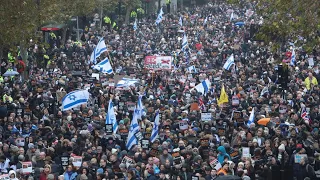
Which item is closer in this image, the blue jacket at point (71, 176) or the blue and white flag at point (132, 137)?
the blue jacket at point (71, 176)

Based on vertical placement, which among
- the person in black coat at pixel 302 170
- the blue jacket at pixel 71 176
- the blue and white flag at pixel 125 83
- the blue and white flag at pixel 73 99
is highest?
the blue and white flag at pixel 73 99

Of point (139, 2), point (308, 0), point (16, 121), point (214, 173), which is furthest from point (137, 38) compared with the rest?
point (214, 173)

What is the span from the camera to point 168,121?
2428cm

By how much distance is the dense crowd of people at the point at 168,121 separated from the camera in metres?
19.8

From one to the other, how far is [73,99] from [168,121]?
3.09 meters

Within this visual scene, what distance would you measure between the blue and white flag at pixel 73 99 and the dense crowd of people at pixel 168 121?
33 cm

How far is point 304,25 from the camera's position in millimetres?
22406

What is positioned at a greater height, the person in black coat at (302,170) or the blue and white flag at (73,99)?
the blue and white flag at (73,99)

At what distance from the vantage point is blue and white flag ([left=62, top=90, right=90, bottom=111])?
25.4 meters

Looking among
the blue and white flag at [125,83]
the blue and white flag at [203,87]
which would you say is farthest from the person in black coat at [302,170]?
the blue and white flag at [125,83]

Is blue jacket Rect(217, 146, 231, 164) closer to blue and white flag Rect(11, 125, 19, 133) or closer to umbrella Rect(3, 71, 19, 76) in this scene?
blue and white flag Rect(11, 125, 19, 133)

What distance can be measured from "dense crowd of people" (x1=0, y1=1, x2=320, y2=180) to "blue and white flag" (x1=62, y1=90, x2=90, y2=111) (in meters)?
0.33

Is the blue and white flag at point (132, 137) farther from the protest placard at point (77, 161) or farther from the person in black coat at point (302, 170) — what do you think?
the person in black coat at point (302, 170)

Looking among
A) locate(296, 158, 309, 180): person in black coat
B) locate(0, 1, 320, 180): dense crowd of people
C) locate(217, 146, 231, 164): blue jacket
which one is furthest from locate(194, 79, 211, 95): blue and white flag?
locate(296, 158, 309, 180): person in black coat
